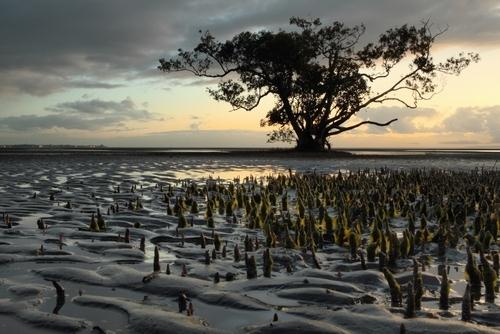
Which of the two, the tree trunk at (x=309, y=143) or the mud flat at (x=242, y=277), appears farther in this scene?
the tree trunk at (x=309, y=143)

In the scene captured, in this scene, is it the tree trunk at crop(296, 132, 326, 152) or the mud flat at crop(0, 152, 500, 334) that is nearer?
the mud flat at crop(0, 152, 500, 334)

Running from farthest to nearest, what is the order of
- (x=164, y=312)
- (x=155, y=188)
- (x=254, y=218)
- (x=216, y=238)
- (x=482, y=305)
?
(x=155, y=188) < (x=254, y=218) < (x=216, y=238) < (x=482, y=305) < (x=164, y=312)

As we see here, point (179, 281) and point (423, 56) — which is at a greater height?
point (423, 56)

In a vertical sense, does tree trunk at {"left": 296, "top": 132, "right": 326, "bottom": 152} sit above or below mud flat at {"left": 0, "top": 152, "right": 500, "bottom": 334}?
above

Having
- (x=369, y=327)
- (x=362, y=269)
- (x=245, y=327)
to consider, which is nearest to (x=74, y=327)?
(x=245, y=327)

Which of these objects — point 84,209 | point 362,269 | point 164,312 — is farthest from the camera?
point 84,209

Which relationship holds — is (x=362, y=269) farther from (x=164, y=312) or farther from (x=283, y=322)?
(x=164, y=312)

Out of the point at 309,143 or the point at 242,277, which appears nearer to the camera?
the point at 242,277

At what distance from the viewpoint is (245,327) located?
3.75 metres

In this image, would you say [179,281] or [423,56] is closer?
[179,281]

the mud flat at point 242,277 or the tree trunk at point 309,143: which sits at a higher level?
the tree trunk at point 309,143

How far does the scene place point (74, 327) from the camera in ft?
11.8

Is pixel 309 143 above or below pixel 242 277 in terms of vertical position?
above

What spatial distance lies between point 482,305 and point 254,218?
4806 mm
